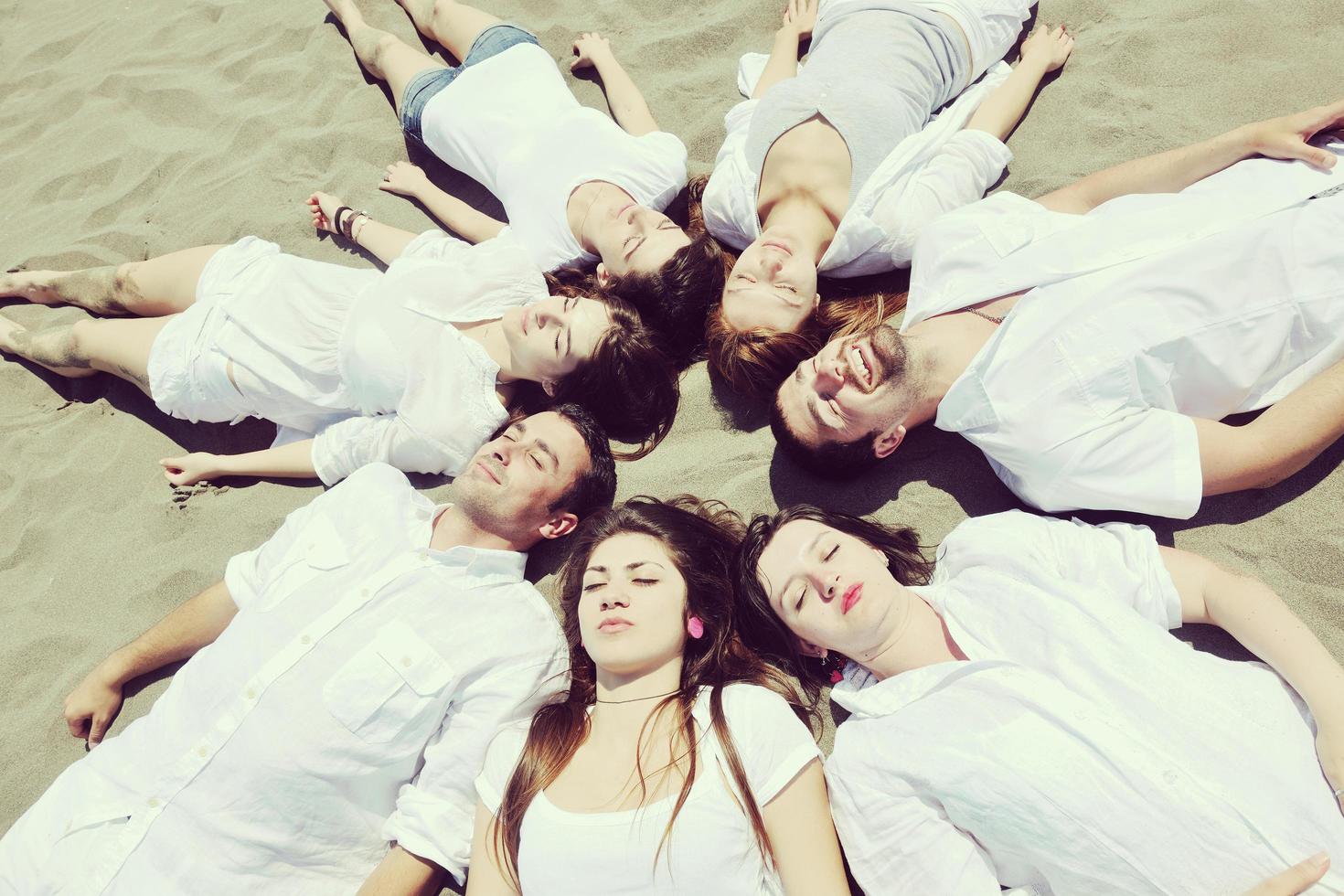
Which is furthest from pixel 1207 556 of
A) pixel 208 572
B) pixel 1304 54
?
pixel 208 572

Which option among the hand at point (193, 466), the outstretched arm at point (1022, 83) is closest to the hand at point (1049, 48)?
the outstretched arm at point (1022, 83)

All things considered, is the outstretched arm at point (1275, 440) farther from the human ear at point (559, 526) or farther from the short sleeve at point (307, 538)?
the short sleeve at point (307, 538)

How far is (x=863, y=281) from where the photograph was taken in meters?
4.30

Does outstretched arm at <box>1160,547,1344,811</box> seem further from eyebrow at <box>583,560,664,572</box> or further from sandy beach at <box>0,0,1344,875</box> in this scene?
eyebrow at <box>583,560,664,572</box>

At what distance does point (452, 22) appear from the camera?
503 centimetres

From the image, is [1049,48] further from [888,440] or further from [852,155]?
[888,440]

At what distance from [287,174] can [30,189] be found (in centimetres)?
200

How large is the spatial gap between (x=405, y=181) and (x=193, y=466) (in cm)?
207

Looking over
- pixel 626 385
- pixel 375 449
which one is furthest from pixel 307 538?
pixel 626 385

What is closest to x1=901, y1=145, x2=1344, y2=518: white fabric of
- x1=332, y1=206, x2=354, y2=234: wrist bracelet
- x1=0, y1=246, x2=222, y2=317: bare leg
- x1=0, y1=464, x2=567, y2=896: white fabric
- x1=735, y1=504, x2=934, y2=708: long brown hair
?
x1=735, y1=504, x2=934, y2=708: long brown hair

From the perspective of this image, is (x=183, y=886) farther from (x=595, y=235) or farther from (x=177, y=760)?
(x=595, y=235)

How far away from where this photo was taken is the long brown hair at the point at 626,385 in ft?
12.8

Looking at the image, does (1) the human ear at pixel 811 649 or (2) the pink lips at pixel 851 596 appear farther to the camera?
(1) the human ear at pixel 811 649

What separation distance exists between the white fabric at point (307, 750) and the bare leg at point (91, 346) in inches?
73.2
